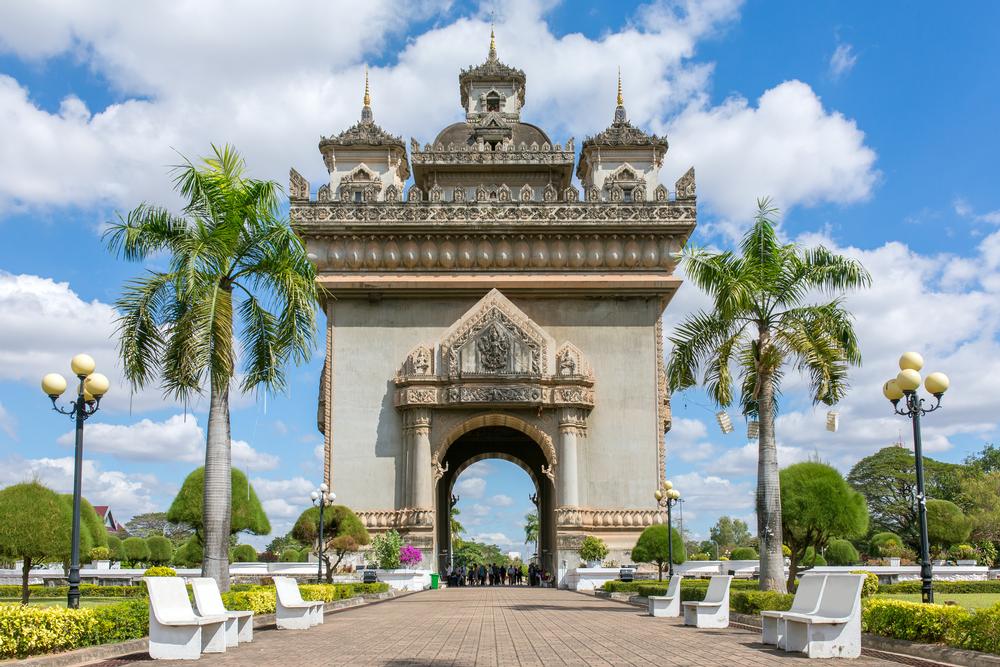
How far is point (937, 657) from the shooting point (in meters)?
9.60

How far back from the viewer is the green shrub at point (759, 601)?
14537mm

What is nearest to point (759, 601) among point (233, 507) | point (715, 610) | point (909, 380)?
point (715, 610)

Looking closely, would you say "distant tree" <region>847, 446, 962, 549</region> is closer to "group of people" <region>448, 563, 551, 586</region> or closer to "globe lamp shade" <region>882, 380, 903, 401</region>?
"group of people" <region>448, 563, 551, 586</region>

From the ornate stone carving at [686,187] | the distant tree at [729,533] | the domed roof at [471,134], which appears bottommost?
the distant tree at [729,533]

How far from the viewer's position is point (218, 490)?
14.8 meters

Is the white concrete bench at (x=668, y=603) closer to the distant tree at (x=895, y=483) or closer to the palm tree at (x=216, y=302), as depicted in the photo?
the palm tree at (x=216, y=302)

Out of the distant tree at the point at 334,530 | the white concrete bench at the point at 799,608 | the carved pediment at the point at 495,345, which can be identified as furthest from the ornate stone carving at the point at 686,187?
the white concrete bench at the point at 799,608

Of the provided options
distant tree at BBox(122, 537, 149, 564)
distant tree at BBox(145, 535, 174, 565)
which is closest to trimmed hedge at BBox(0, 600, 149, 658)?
distant tree at BBox(145, 535, 174, 565)

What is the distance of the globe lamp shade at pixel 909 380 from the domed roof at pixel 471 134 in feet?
90.5

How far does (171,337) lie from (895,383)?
10.3 meters

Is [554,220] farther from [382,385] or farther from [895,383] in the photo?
Answer: [895,383]

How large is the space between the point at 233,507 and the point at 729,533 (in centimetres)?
9057

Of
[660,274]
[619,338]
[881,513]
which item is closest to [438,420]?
[619,338]

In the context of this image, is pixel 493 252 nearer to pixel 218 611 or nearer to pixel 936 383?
pixel 936 383
